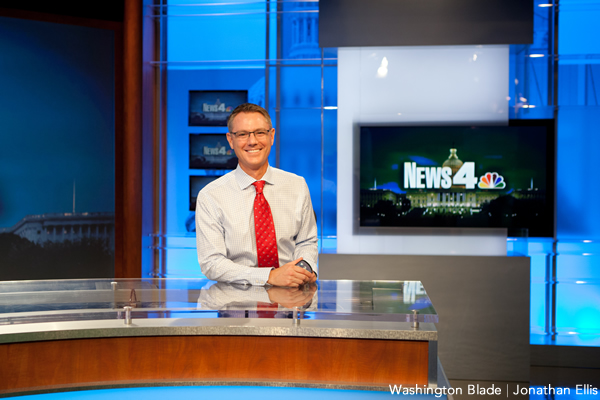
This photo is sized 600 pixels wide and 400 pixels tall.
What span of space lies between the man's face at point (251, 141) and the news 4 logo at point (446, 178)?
2166 millimetres

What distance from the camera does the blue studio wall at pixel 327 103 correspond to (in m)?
4.36

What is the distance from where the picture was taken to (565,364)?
4273mm

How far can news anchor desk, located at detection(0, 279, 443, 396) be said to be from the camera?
1.34 metres

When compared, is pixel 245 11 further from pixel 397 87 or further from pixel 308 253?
pixel 308 253

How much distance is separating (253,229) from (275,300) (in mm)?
505

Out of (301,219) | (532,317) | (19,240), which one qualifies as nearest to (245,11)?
(19,240)

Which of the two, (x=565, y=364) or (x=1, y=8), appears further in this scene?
(x=1, y=8)

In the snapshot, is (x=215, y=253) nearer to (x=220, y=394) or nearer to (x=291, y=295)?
(x=291, y=295)

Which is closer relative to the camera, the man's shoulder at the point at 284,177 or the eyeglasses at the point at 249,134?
the eyeglasses at the point at 249,134

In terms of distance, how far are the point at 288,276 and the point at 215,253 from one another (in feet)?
1.06

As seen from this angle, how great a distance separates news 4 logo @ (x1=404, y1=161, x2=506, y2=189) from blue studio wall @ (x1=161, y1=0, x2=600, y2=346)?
512 mm

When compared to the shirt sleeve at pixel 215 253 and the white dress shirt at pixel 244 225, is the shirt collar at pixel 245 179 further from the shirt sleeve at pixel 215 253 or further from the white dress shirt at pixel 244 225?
the shirt sleeve at pixel 215 253

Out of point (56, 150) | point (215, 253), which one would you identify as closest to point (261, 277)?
point (215, 253)

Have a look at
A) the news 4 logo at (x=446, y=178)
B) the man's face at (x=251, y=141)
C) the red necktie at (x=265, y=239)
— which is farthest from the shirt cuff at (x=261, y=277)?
the news 4 logo at (x=446, y=178)
